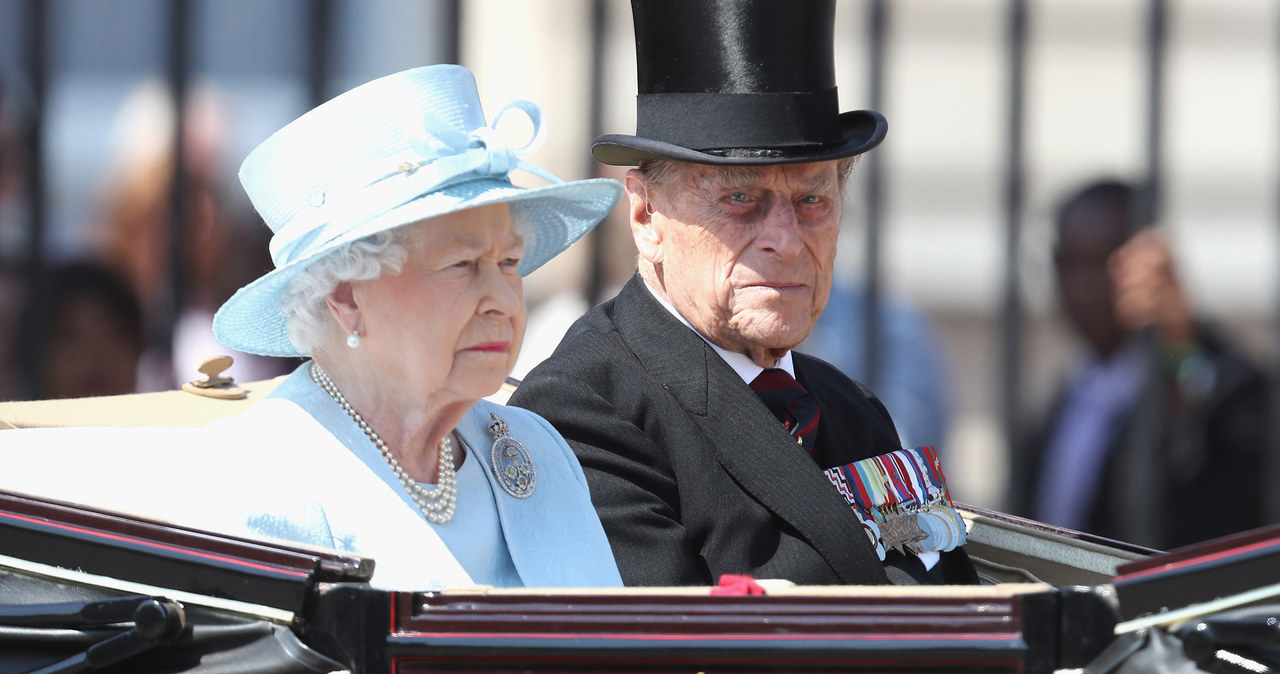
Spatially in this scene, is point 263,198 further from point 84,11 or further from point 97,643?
point 84,11

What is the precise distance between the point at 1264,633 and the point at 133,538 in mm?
1111

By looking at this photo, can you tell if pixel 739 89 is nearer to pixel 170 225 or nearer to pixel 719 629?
pixel 719 629

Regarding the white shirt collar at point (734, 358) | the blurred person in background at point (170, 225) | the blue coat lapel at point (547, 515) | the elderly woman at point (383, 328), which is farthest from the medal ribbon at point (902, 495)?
the blurred person in background at point (170, 225)

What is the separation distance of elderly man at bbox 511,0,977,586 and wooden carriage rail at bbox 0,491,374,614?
0.66 meters

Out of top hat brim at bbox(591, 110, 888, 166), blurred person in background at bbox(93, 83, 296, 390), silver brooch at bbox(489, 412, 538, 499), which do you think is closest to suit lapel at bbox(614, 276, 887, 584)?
top hat brim at bbox(591, 110, 888, 166)

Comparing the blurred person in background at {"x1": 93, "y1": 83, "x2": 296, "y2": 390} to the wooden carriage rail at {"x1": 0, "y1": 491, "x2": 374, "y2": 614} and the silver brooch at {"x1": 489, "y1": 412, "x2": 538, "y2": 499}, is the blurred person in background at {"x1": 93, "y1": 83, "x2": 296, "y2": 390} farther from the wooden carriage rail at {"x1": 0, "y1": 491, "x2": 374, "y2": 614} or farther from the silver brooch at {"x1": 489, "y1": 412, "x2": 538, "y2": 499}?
the wooden carriage rail at {"x1": 0, "y1": 491, "x2": 374, "y2": 614}

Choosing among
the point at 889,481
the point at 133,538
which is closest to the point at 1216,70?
the point at 889,481

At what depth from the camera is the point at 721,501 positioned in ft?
7.23

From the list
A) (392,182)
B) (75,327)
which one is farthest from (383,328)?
(75,327)

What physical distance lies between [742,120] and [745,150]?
0.05m

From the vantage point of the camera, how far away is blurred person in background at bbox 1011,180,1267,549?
4559 millimetres

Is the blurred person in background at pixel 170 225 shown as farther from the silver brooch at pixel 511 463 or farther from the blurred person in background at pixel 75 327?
the silver brooch at pixel 511 463

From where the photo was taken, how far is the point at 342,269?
5.66ft

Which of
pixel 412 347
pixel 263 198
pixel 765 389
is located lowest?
pixel 765 389
